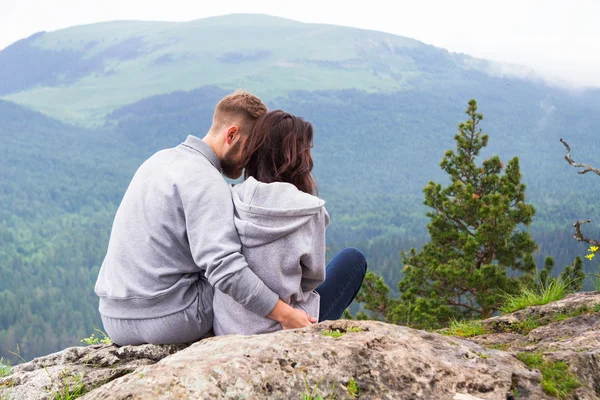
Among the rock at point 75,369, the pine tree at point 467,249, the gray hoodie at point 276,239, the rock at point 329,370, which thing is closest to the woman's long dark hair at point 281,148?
the gray hoodie at point 276,239

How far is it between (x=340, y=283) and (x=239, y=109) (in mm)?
1341

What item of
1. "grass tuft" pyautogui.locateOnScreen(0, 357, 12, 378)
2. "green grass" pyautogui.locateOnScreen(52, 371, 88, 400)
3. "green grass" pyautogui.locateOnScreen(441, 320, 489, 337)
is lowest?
"grass tuft" pyautogui.locateOnScreen(0, 357, 12, 378)

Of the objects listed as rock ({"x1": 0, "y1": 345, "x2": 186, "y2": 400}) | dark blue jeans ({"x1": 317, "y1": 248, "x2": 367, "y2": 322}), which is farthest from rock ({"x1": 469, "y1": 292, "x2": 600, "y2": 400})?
rock ({"x1": 0, "y1": 345, "x2": 186, "y2": 400})

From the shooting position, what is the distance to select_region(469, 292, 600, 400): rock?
274 centimetres

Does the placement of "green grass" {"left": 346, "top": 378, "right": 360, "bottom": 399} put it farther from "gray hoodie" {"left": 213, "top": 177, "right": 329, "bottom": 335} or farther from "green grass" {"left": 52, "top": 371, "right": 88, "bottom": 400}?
"green grass" {"left": 52, "top": 371, "right": 88, "bottom": 400}

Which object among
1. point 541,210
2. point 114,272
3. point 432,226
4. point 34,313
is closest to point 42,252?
point 34,313

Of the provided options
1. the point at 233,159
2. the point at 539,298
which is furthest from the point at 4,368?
the point at 539,298

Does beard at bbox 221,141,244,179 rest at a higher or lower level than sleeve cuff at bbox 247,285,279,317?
higher

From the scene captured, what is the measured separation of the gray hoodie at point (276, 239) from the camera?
3.12 meters

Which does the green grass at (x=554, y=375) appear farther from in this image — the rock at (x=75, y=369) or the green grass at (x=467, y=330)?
the rock at (x=75, y=369)

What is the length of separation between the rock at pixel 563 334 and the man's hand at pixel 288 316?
1.05 meters

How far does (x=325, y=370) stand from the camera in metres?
2.38

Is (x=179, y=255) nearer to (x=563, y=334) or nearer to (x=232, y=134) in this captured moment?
(x=232, y=134)

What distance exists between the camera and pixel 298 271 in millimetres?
3246
